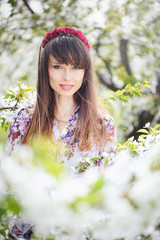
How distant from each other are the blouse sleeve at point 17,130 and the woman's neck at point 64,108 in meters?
0.22

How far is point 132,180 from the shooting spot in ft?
1.39

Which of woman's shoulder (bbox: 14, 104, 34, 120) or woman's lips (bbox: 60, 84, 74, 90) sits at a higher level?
woman's lips (bbox: 60, 84, 74, 90)

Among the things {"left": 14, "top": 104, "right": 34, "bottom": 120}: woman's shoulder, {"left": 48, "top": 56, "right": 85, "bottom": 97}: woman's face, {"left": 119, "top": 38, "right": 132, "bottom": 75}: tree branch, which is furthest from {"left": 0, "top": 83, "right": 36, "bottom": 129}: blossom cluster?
{"left": 119, "top": 38, "right": 132, "bottom": 75}: tree branch

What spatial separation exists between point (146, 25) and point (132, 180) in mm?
3833

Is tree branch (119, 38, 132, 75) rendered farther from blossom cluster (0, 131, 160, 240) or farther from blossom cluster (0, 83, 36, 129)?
blossom cluster (0, 131, 160, 240)

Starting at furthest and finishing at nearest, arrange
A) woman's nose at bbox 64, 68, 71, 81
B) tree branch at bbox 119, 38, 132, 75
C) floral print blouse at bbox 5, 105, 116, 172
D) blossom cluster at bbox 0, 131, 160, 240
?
tree branch at bbox 119, 38, 132, 75 < floral print blouse at bbox 5, 105, 116, 172 < woman's nose at bbox 64, 68, 71, 81 < blossom cluster at bbox 0, 131, 160, 240

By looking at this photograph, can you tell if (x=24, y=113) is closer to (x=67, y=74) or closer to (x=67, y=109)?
(x=67, y=109)

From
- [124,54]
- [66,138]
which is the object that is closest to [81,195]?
[66,138]

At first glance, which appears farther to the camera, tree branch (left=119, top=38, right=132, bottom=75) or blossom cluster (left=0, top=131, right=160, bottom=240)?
tree branch (left=119, top=38, right=132, bottom=75)

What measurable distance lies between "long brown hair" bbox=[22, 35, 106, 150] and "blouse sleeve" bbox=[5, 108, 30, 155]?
5cm

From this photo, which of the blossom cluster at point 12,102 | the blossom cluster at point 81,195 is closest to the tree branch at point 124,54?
the blossom cluster at point 12,102

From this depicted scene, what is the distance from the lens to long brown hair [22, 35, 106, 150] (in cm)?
152

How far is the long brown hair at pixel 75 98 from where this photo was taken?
60.0 inches

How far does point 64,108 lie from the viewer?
1769mm
